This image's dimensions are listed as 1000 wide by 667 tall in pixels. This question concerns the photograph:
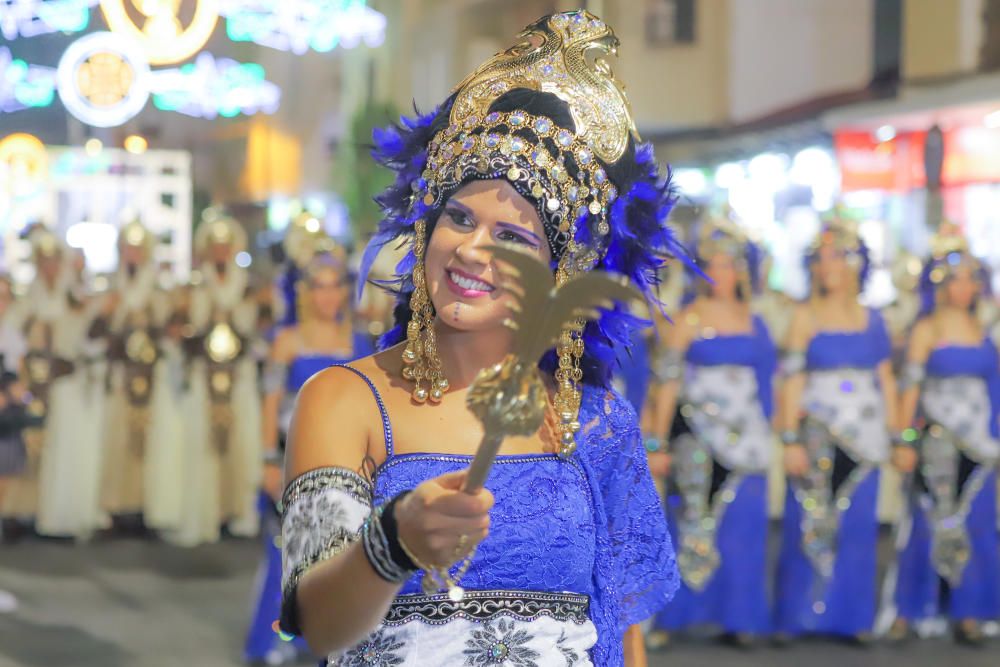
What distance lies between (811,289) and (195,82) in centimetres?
599

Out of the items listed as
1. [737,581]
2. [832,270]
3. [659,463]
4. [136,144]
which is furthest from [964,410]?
[136,144]

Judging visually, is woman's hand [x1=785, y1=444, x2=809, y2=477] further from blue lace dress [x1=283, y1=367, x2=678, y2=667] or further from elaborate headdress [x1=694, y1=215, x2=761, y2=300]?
blue lace dress [x1=283, y1=367, x2=678, y2=667]

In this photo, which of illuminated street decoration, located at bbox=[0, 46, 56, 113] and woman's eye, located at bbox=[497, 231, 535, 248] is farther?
illuminated street decoration, located at bbox=[0, 46, 56, 113]

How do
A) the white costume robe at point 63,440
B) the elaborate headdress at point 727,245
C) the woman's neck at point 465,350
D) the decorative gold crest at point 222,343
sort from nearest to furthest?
the woman's neck at point 465,350
the elaborate headdress at point 727,245
the decorative gold crest at point 222,343
the white costume robe at point 63,440

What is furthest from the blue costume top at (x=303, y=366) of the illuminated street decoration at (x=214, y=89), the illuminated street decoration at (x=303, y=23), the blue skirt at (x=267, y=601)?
the illuminated street decoration at (x=303, y=23)

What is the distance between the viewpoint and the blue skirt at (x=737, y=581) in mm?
5746

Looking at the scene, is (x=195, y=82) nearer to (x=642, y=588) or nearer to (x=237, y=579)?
(x=237, y=579)

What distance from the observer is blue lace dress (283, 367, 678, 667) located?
1.66 m

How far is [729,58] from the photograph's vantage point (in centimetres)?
1177

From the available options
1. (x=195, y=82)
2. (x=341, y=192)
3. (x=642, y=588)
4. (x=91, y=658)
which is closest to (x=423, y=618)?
(x=642, y=588)

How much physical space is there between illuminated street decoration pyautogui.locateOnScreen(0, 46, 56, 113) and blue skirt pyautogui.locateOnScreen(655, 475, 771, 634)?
19.7ft

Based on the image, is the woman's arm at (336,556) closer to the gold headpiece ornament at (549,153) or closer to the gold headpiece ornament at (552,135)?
the gold headpiece ornament at (549,153)

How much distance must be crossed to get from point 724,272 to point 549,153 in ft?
12.9

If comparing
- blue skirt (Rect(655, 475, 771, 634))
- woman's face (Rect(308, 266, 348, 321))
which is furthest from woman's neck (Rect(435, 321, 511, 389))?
blue skirt (Rect(655, 475, 771, 634))
